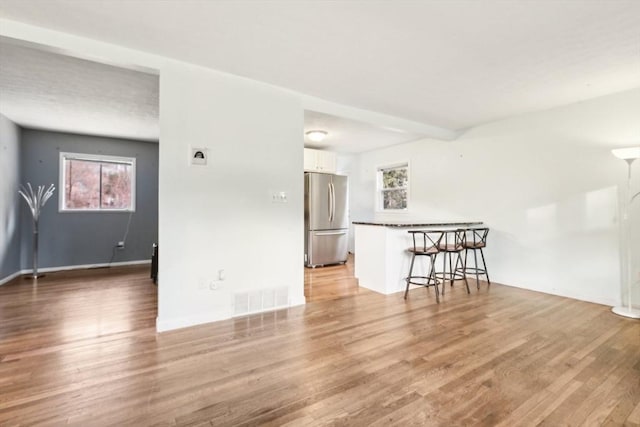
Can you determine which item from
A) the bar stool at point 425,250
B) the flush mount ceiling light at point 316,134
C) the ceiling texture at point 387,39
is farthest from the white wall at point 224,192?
the flush mount ceiling light at point 316,134

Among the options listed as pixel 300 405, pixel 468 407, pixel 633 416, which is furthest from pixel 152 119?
pixel 633 416

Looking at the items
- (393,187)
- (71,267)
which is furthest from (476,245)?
(71,267)

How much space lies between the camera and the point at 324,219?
5859mm

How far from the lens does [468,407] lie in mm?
1682

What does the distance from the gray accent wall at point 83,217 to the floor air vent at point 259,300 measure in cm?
417

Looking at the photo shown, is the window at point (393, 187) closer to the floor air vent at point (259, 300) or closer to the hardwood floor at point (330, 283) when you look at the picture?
the hardwood floor at point (330, 283)

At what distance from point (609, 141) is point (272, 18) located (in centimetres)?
405

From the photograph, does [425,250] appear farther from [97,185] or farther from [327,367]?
[97,185]

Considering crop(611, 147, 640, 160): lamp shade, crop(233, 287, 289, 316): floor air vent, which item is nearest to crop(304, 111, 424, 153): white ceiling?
crop(233, 287, 289, 316): floor air vent

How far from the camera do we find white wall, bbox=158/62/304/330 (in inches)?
108

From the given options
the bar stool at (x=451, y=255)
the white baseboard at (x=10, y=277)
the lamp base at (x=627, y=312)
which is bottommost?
the lamp base at (x=627, y=312)

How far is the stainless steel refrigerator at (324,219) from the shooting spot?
574 cm

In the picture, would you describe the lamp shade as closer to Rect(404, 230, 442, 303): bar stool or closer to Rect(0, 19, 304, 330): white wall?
Rect(404, 230, 442, 303): bar stool

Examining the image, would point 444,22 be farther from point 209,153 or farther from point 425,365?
point 425,365
